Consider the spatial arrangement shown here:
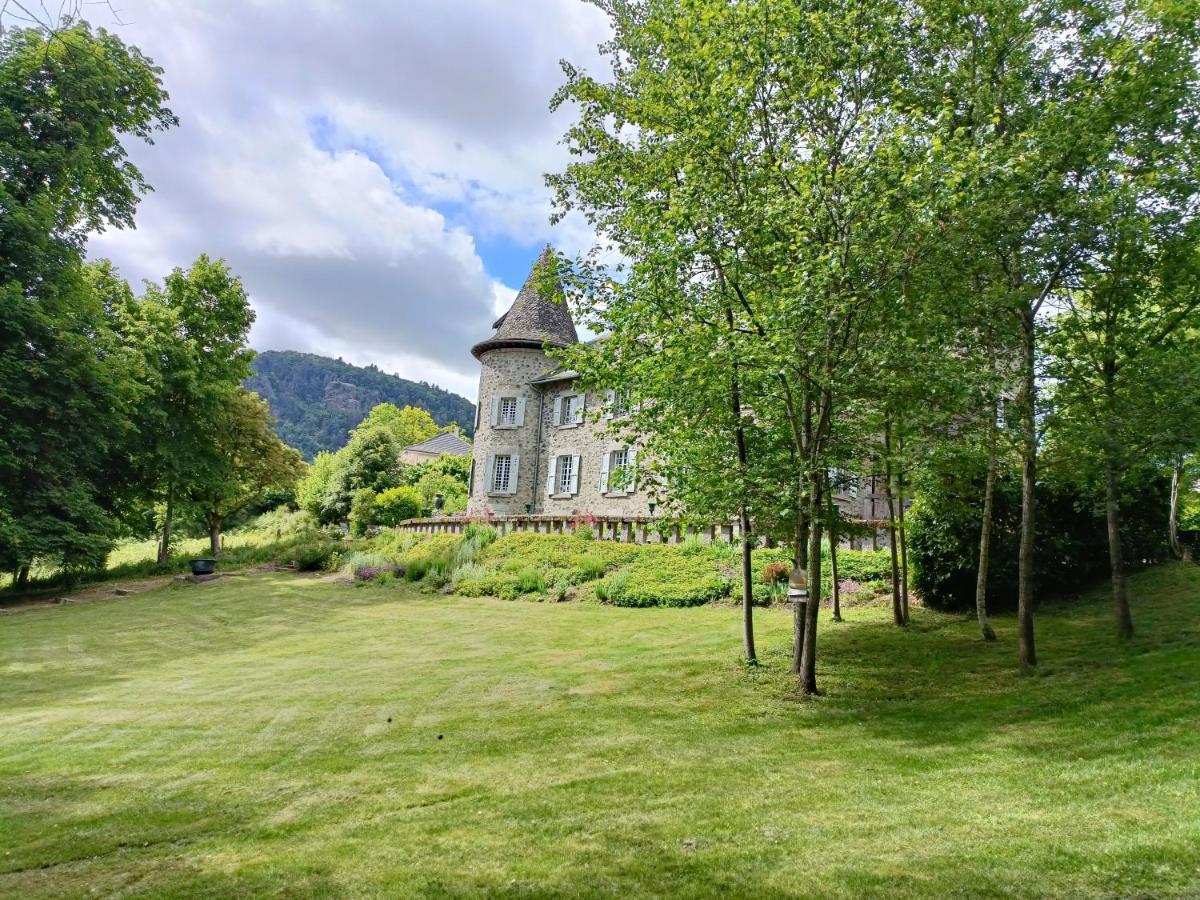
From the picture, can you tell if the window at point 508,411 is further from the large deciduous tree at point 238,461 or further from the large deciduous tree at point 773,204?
the large deciduous tree at point 773,204

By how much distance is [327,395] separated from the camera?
6535 inches

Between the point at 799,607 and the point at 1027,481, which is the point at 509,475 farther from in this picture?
the point at 1027,481

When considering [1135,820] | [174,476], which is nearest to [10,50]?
[174,476]

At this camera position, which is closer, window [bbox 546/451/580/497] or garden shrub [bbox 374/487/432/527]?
window [bbox 546/451/580/497]

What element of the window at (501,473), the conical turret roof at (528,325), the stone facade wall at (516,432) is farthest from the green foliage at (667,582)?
the conical turret roof at (528,325)

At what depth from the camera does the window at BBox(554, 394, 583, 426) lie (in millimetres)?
27828

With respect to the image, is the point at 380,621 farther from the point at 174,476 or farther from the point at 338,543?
the point at 174,476

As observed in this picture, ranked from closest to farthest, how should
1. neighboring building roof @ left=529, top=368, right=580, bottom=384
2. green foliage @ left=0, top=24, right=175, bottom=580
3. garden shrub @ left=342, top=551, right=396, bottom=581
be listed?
1. green foliage @ left=0, top=24, right=175, bottom=580
2. garden shrub @ left=342, top=551, right=396, bottom=581
3. neighboring building roof @ left=529, top=368, right=580, bottom=384

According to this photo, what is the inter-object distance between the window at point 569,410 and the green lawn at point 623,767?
17398 millimetres

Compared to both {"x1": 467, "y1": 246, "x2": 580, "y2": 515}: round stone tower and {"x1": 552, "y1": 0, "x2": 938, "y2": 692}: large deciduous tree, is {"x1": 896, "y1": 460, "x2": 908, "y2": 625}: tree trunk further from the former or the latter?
{"x1": 467, "y1": 246, "x2": 580, "y2": 515}: round stone tower

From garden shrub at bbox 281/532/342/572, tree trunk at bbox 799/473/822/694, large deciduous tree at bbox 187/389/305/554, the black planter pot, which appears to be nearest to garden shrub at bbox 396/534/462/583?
garden shrub at bbox 281/532/342/572

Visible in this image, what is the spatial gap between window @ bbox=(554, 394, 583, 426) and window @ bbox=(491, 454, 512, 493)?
278cm

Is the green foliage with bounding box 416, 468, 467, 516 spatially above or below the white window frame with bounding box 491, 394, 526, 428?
below

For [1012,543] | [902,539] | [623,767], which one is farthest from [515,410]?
[623,767]
